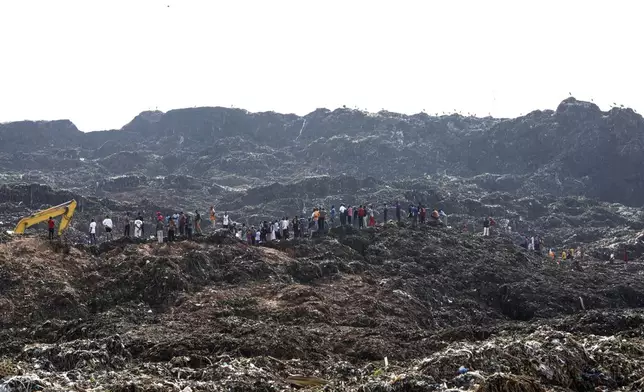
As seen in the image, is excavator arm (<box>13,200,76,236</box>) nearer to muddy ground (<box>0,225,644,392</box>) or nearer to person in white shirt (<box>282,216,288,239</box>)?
muddy ground (<box>0,225,644,392</box>)

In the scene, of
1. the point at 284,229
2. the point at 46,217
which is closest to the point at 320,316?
the point at 284,229

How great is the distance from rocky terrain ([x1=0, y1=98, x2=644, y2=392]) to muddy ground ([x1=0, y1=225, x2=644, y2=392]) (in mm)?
53

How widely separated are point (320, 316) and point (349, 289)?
357 centimetres

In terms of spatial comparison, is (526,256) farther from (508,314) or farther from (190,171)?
(190,171)

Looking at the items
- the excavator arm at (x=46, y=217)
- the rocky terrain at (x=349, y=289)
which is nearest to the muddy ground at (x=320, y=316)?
the rocky terrain at (x=349, y=289)

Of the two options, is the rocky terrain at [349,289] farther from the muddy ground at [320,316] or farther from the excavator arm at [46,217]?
the excavator arm at [46,217]

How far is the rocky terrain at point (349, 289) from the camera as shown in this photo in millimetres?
10375

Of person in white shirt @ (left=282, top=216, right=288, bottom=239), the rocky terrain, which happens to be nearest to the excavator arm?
the rocky terrain

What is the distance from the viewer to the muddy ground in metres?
10.1

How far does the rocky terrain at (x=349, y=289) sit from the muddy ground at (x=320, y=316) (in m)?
0.05

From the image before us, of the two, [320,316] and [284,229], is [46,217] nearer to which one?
[284,229]

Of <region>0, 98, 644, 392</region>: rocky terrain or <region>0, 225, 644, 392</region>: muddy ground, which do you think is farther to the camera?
<region>0, 98, 644, 392</region>: rocky terrain

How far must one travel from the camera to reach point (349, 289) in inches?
802

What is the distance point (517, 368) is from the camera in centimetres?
983
